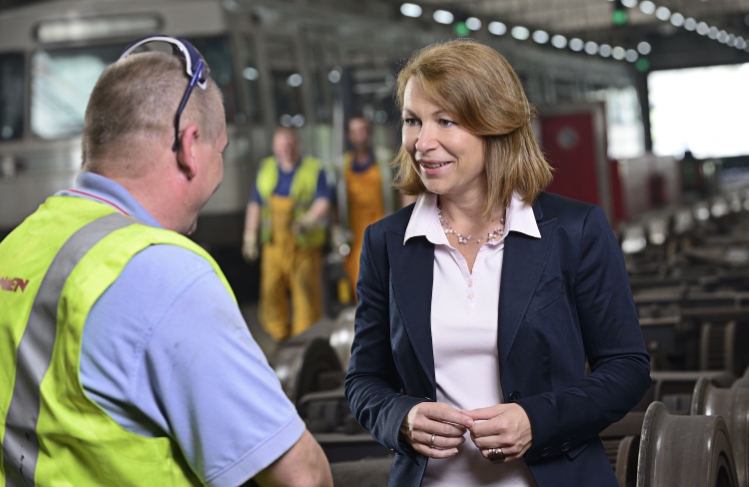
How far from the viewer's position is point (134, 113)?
5.49ft

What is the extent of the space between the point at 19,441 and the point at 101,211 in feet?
1.21

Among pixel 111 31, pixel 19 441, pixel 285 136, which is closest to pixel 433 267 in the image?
pixel 19 441

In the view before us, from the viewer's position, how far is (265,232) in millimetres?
9844

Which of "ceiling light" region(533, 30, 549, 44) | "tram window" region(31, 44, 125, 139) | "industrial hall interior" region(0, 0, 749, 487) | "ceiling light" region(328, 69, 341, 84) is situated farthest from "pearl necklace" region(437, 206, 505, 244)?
"ceiling light" region(533, 30, 549, 44)

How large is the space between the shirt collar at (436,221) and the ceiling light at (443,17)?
20612mm

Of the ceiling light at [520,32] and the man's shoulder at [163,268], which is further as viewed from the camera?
the ceiling light at [520,32]

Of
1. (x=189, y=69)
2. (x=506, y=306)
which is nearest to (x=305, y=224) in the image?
(x=506, y=306)

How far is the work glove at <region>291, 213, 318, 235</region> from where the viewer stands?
9.35 m

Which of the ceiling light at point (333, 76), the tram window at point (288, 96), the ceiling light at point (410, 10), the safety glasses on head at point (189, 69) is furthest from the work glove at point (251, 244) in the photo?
the ceiling light at point (410, 10)

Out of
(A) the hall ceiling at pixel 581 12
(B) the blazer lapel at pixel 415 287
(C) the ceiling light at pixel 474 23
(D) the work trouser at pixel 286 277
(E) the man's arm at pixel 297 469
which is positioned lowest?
(D) the work trouser at pixel 286 277

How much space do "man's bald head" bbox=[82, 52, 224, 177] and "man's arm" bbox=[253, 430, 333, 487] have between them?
499 mm

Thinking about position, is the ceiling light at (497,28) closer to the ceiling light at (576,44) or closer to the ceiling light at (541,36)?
the ceiling light at (541,36)

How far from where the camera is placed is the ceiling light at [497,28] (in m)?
27.3

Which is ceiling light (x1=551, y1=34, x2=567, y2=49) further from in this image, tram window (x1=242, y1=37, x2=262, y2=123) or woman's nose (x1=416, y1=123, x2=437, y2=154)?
woman's nose (x1=416, y1=123, x2=437, y2=154)
